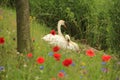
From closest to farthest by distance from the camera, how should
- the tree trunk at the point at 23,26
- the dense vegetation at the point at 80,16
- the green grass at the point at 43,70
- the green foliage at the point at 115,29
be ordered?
the green grass at the point at 43,70 < the tree trunk at the point at 23,26 < the green foliage at the point at 115,29 < the dense vegetation at the point at 80,16

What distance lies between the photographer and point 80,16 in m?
11.5

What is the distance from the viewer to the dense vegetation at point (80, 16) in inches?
426

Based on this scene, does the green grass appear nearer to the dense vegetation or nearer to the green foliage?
the green foliage

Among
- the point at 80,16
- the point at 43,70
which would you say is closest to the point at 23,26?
the point at 43,70

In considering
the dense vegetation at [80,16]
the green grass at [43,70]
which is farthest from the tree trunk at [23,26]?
the dense vegetation at [80,16]

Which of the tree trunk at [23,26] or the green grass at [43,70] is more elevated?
the tree trunk at [23,26]

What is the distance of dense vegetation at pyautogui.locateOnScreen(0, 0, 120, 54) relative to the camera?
10828 mm

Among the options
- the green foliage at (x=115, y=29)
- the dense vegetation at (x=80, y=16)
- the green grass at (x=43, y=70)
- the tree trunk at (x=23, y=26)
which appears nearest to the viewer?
the green grass at (x=43, y=70)

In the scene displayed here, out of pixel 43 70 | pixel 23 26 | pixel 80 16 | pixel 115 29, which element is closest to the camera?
pixel 43 70

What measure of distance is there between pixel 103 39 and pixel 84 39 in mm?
559

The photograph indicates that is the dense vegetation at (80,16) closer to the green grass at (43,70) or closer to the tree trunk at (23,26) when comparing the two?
the green grass at (43,70)

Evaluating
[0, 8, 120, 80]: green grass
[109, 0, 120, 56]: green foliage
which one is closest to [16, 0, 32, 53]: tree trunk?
[0, 8, 120, 80]: green grass

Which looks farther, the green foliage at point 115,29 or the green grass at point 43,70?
the green foliage at point 115,29

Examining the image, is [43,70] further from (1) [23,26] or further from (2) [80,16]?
(2) [80,16]
